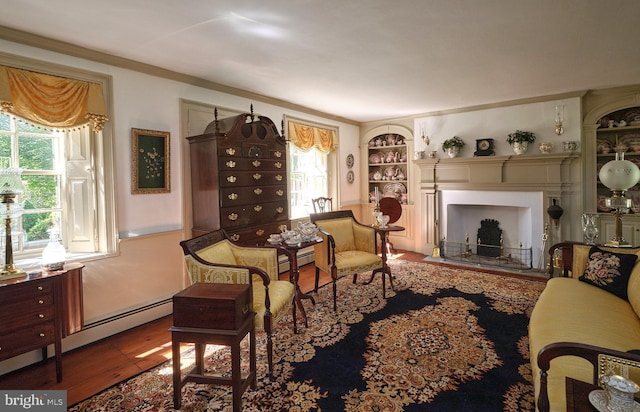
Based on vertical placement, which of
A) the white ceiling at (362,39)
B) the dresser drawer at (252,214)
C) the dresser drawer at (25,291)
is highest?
the white ceiling at (362,39)

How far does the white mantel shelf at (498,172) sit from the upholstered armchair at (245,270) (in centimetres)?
390

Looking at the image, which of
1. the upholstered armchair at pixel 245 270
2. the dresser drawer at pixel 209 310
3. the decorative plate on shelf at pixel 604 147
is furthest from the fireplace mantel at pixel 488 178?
the dresser drawer at pixel 209 310

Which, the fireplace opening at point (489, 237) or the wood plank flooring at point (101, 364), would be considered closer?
the wood plank flooring at point (101, 364)

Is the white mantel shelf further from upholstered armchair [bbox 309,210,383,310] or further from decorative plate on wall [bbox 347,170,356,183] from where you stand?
upholstered armchair [bbox 309,210,383,310]

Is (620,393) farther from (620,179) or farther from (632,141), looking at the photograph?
(632,141)

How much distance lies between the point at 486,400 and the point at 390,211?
175 inches

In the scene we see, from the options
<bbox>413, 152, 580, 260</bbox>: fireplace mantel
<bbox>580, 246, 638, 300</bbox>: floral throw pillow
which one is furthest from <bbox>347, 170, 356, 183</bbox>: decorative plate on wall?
<bbox>580, 246, 638, 300</bbox>: floral throw pillow

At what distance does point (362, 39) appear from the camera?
281 centimetres

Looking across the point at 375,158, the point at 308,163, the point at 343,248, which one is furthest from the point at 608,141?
the point at 308,163

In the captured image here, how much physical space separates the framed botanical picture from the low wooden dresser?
1072mm

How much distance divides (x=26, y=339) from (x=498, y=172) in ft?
19.4

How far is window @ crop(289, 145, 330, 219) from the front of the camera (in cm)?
554

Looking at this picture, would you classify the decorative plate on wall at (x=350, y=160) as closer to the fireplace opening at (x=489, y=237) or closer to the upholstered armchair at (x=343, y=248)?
the upholstered armchair at (x=343, y=248)

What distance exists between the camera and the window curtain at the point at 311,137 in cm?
527
